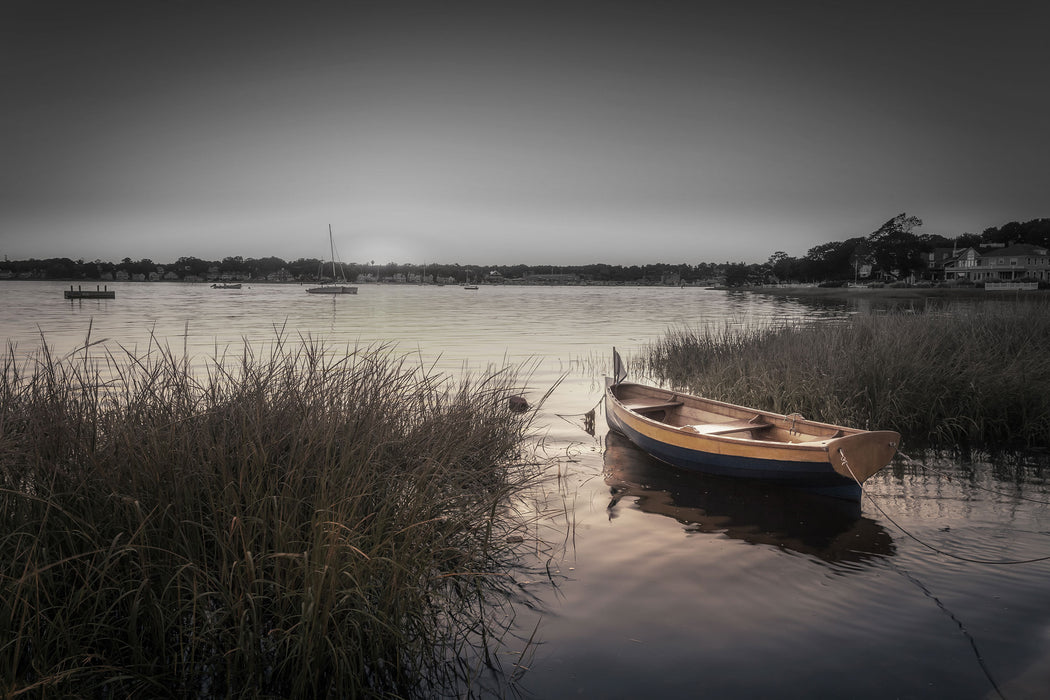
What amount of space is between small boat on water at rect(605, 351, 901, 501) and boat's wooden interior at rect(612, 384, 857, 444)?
14 millimetres

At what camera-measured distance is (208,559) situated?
14.2ft

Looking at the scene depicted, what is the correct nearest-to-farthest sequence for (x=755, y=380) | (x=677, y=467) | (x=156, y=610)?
(x=156, y=610) < (x=677, y=467) < (x=755, y=380)

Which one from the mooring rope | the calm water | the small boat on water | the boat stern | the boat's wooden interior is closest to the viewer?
the calm water

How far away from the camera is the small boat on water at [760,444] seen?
8.33m

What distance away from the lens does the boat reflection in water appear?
7.93m

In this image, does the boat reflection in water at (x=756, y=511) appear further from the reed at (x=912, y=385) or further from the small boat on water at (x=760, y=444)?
the reed at (x=912, y=385)

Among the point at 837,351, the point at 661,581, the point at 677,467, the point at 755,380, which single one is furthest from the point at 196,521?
the point at 837,351

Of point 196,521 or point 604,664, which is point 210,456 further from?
point 604,664

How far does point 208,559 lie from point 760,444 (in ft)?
24.0

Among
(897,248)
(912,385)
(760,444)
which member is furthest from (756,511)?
(897,248)

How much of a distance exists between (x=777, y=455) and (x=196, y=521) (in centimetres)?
744

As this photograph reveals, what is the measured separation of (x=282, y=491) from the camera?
4.50 m

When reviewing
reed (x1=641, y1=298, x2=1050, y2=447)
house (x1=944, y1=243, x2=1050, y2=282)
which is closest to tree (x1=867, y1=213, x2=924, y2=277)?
house (x1=944, y1=243, x2=1050, y2=282)

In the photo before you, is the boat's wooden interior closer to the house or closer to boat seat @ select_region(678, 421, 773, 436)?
boat seat @ select_region(678, 421, 773, 436)
